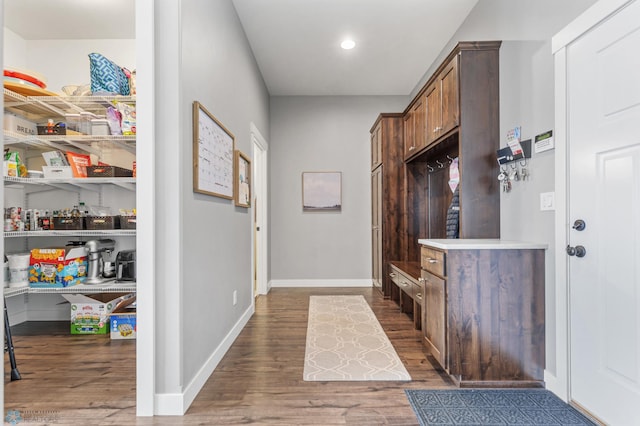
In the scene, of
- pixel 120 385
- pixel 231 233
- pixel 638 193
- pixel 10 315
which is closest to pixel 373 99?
pixel 231 233

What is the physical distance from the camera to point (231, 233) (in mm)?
2893

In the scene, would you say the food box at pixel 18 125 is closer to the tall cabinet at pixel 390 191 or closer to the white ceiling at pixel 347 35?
the white ceiling at pixel 347 35

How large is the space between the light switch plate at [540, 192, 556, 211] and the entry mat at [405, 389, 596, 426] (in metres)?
1.08

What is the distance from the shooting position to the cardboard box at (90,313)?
3.01 meters

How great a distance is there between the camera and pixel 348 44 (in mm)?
3625

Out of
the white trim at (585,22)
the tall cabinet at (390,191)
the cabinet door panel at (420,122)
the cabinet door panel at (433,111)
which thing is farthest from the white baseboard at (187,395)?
the white trim at (585,22)

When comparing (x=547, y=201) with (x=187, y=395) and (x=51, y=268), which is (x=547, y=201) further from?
(x=51, y=268)

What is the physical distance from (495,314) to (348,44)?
298cm

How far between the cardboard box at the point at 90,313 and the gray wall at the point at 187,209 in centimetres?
116

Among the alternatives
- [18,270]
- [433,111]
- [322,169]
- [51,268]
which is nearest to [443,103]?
[433,111]

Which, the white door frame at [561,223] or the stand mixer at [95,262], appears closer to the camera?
the white door frame at [561,223]

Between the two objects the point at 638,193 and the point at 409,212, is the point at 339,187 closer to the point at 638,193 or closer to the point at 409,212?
the point at 409,212

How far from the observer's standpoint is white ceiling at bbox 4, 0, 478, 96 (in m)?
2.95

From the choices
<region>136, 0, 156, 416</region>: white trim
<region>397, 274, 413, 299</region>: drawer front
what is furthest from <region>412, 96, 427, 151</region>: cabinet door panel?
<region>136, 0, 156, 416</region>: white trim
